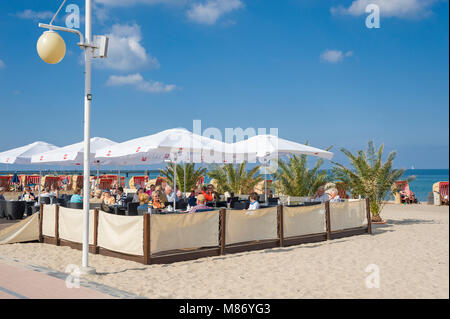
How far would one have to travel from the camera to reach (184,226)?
8.17 m

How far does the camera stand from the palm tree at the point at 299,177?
52.1 feet

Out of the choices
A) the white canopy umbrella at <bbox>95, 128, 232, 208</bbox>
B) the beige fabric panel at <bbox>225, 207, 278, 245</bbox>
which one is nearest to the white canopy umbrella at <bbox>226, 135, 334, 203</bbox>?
the white canopy umbrella at <bbox>95, 128, 232, 208</bbox>

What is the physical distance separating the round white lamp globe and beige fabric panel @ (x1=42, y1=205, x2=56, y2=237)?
4.48 meters

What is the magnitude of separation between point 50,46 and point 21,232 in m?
5.44

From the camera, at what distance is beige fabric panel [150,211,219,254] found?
7.79 meters

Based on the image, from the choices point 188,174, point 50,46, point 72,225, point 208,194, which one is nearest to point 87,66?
point 50,46

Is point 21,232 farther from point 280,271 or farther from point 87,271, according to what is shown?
point 280,271

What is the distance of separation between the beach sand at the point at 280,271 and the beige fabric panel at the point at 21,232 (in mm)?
374

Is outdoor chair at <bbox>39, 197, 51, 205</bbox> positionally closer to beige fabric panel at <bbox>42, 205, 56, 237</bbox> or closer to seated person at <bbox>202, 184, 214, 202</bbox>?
beige fabric panel at <bbox>42, 205, 56, 237</bbox>

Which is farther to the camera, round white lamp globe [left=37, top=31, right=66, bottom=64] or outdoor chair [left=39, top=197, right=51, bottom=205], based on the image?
outdoor chair [left=39, top=197, right=51, bottom=205]

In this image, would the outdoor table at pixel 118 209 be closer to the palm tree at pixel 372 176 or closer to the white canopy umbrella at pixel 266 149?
the white canopy umbrella at pixel 266 149

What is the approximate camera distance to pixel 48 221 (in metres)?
10.3

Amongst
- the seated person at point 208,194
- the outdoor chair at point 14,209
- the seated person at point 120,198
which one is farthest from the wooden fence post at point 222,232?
the outdoor chair at point 14,209
